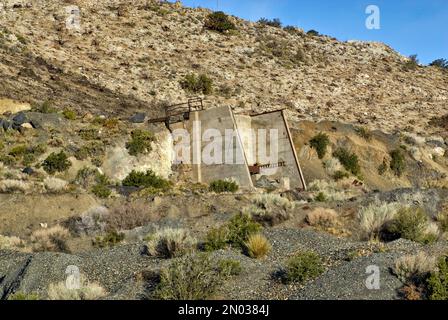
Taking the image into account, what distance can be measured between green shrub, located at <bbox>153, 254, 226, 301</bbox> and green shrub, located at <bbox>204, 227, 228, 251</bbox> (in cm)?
231

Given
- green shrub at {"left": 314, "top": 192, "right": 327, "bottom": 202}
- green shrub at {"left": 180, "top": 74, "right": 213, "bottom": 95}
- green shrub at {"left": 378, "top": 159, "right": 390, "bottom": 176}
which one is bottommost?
green shrub at {"left": 314, "top": 192, "right": 327, "bottom": 202}

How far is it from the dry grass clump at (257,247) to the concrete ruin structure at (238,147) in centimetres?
1830

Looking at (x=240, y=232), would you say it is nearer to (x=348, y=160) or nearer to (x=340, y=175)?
(x=340, y=175)

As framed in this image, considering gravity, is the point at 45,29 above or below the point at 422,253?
above

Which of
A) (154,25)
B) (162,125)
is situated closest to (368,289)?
(162,125)

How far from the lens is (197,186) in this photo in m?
32.2

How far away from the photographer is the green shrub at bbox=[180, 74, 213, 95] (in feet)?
164

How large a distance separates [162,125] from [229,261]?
81.3 ft

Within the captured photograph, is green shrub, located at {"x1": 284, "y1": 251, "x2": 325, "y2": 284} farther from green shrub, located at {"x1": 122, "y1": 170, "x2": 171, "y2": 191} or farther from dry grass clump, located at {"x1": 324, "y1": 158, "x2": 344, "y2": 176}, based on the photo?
dry grass clump, located at {"x1": 324, "y1": 158, "x2": 344, "y2": 176}

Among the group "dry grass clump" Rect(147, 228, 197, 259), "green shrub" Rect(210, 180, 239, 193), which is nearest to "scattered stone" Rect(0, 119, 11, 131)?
"green shrub" Rect(210, 180, 239, 193)

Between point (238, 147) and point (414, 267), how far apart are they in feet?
75.8

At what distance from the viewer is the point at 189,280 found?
11117 millimetres

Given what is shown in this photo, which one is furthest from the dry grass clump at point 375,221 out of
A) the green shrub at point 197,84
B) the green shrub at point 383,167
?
the green shrub at point 197,84
